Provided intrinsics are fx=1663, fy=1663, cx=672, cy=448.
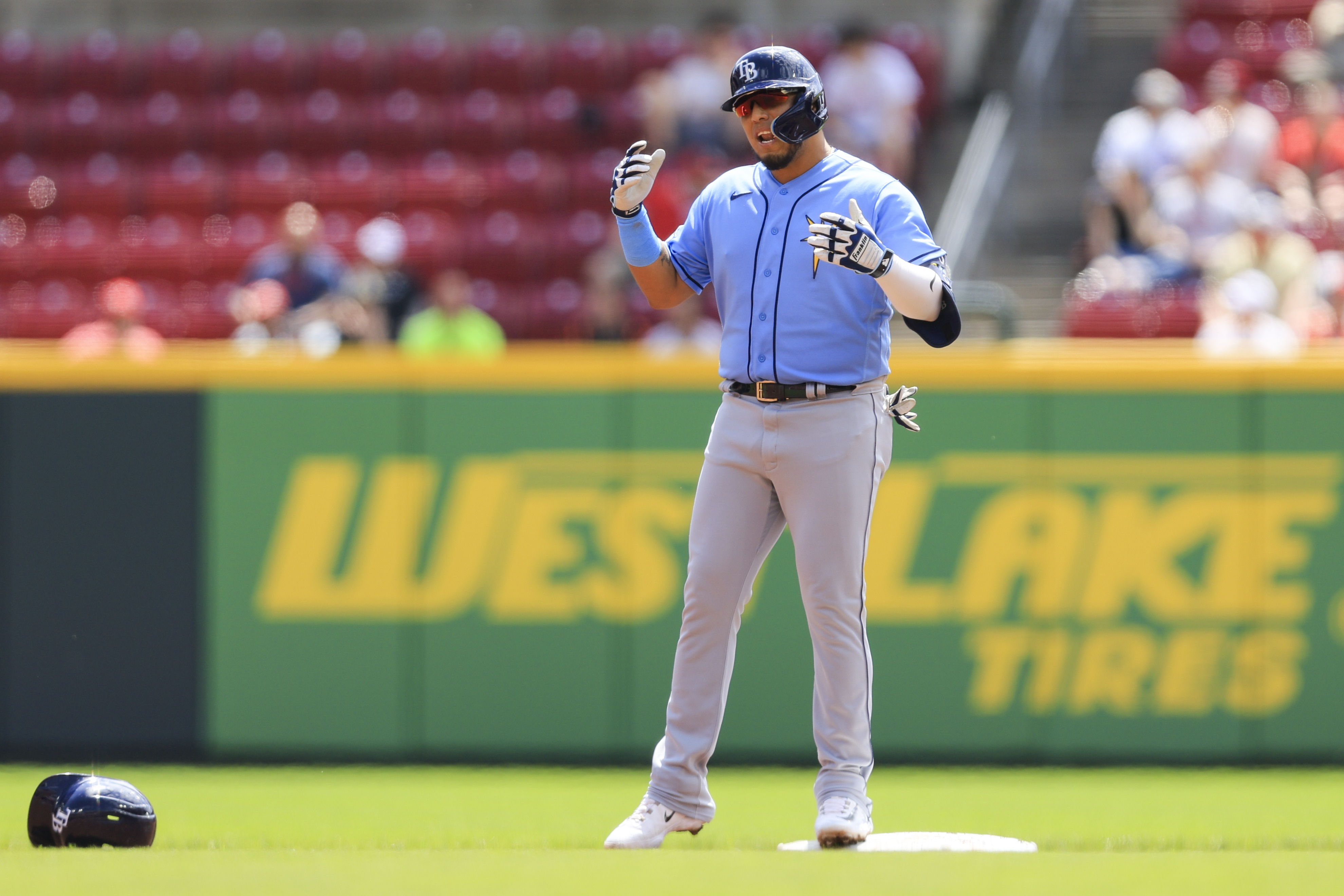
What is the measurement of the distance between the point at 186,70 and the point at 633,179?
1054 centimetres

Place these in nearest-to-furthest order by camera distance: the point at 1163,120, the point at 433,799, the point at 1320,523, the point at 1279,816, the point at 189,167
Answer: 1. the point at 1279,816
2. the point at 433,799
3. the point at 1320,523
4. the point at 1163,120
5. the point at 189,167

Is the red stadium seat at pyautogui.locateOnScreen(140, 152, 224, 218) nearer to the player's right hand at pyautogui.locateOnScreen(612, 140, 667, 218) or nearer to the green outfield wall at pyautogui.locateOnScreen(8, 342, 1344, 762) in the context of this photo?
the green outfield wall at pyautogui.locateOnScreen(8, 342, 1344, 762)

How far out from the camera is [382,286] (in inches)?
378

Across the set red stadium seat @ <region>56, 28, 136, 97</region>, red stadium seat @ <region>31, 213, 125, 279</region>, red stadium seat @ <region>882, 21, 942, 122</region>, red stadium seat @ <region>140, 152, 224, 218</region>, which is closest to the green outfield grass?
red stadium seat @ <region>31, 213, 125, 279</region>

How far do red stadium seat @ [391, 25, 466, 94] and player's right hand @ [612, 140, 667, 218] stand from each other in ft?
31.0

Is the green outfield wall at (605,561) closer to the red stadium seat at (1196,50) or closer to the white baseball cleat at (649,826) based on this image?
the white baseball cleat at (649,826)

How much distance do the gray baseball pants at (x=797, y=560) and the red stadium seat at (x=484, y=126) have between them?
8642 mm

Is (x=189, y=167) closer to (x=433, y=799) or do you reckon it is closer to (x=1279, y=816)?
(x=433, y=799)

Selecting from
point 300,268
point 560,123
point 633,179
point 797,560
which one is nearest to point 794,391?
point 797,560

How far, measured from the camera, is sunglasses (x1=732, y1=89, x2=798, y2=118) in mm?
4430

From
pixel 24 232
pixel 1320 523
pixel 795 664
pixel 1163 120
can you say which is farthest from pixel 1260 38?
pixel 24 232

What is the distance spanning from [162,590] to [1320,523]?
483 cm

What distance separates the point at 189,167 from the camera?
516 inches

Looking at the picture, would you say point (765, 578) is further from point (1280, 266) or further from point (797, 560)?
point (1280, 266)
